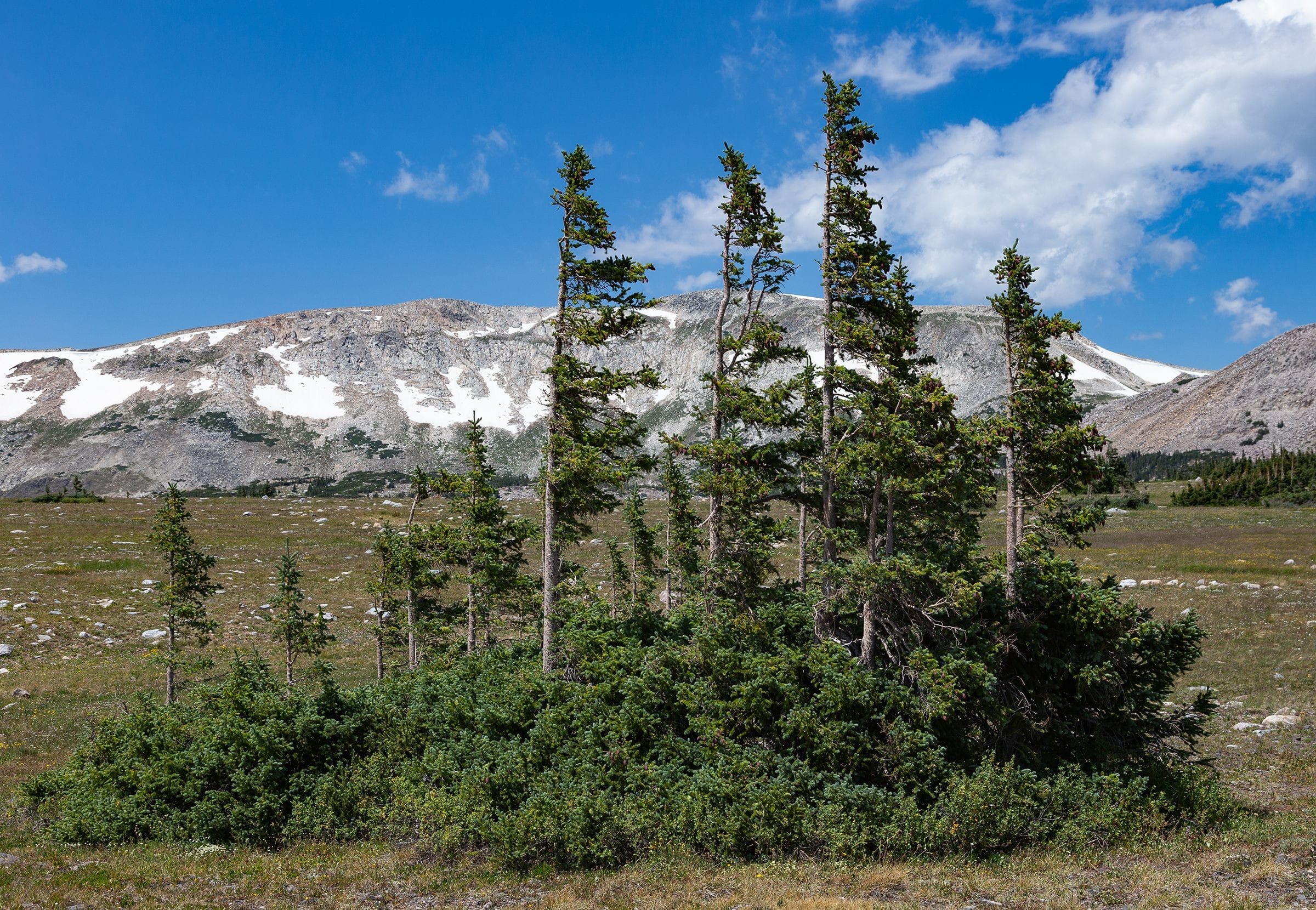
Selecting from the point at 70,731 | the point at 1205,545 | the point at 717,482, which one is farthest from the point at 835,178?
the point at 1205,545

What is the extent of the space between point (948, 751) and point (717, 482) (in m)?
8.11

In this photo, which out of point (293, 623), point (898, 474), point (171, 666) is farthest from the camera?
point (293, 623)

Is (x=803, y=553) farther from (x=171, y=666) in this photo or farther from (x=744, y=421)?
(x=171, y=666)

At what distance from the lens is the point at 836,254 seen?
58.1ft

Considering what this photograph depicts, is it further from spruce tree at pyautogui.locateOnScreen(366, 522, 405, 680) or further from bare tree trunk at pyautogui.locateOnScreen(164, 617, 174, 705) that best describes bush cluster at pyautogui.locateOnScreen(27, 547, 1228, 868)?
spruce tree at pyautogui.locateOnScreen(366, 522, 405, 680)

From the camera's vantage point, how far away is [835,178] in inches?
707

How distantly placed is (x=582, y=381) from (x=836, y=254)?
7.54m

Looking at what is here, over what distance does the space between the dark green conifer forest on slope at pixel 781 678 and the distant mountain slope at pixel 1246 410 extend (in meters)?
155

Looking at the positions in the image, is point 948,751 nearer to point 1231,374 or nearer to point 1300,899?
point 1300,899

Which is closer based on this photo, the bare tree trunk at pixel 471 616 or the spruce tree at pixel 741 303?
the spruce tree at pixel 741 303

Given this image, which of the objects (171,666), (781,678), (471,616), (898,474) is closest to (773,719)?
(781,678)

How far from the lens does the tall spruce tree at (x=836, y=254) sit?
17.3 metres

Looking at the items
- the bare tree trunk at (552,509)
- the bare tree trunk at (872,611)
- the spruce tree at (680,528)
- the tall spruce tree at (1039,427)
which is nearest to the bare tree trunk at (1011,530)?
the tall spruce tree at (1039,427)

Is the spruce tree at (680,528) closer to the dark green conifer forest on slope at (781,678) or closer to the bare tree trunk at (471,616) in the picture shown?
the dark green conifer forest on slope at (781,678)
